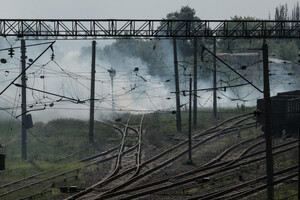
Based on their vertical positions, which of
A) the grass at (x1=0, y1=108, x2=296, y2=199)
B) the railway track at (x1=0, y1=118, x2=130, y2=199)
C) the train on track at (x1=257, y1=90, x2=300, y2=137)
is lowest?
the railway track at (x1=0, y1=118, x2=130, y2=199)

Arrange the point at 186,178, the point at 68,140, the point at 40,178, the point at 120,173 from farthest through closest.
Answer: the point at 68,140 < the point at 40,178 < the point at 120,173 < the point at 186,178

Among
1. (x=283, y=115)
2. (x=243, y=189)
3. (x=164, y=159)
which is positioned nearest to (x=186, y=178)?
(x=243, y=189)

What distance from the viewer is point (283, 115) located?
40.3 meters

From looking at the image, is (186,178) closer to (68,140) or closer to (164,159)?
(164,159)

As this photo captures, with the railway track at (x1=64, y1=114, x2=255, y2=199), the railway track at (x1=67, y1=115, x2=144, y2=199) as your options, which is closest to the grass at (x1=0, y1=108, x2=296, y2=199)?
the railway track at (x1=67, y1=115, x2=144, y2=199)

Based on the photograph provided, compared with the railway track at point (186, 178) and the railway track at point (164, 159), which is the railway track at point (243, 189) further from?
the railway track at point (164, 159)

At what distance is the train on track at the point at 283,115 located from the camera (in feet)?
132

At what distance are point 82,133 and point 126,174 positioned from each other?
50.7ft

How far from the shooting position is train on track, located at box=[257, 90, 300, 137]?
132 ft

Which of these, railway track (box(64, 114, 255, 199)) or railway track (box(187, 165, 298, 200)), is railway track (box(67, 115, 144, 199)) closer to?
railway track (box(64, 114, 255, 199))

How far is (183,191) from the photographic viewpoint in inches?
1046

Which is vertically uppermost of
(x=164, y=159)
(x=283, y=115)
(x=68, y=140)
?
(x=283, y=115)

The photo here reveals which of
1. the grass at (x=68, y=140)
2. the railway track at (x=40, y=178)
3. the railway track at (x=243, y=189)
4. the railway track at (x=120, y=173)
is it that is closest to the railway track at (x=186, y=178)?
the railway track at (x=120, y=173)

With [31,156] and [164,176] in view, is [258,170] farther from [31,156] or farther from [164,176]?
[31,156]
